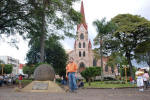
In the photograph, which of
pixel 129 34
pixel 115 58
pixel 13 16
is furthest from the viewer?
pixel 115 58

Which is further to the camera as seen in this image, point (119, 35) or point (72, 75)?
point (119, 35)

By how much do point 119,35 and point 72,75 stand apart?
28339mm

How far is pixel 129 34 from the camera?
34219mm

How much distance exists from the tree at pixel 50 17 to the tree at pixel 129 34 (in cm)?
1452

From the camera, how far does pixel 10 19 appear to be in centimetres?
2108

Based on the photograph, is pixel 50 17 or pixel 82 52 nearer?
pixel 50 17

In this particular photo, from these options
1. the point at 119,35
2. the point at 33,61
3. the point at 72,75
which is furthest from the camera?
the point at 33,61

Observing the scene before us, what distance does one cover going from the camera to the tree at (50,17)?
1978 cm

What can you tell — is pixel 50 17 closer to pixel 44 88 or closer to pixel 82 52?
pixel 44 88

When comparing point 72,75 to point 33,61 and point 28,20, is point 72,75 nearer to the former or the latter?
point 28,20

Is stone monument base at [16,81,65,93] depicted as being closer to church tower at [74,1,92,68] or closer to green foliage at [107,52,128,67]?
green foliage at [107,52,128,67]

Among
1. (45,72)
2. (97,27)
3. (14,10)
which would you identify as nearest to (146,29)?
(97,27)

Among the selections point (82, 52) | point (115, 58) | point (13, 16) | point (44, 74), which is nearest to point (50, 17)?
point (13, 16)

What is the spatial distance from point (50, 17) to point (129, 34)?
60.0ft
